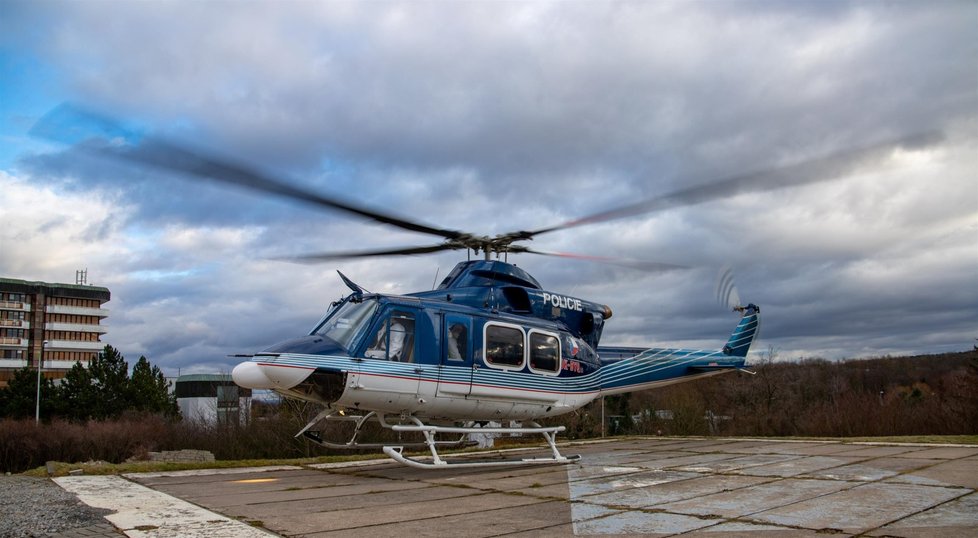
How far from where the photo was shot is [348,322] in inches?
468

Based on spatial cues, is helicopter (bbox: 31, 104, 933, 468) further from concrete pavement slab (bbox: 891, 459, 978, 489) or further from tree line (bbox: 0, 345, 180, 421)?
tree line (bbox: 0, 345, 180, 421)

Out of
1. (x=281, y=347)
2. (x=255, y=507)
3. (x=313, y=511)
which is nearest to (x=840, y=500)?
(x=313, y=511)

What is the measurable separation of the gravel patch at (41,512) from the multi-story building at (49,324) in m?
111

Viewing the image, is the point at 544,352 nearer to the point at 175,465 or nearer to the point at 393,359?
the point at 393,359

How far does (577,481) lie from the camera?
10.7m

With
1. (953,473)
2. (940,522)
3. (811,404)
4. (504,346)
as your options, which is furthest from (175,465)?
(811,404)

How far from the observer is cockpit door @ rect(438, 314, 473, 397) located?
1244 cm

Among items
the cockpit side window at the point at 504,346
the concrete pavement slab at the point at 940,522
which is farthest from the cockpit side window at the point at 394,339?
the concrete pavement slab at the point at 940,522

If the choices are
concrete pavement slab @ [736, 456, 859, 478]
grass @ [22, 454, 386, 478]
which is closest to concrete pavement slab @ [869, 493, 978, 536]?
concrete pavement slab @ [736, 456, 859, 478]

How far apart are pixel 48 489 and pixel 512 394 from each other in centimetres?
768

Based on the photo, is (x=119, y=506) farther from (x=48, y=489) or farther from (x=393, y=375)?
(x=393, y=375)

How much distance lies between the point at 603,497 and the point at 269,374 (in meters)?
5.52

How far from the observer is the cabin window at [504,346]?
516 inches

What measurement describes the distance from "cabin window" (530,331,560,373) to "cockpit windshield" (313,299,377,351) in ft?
11.8
